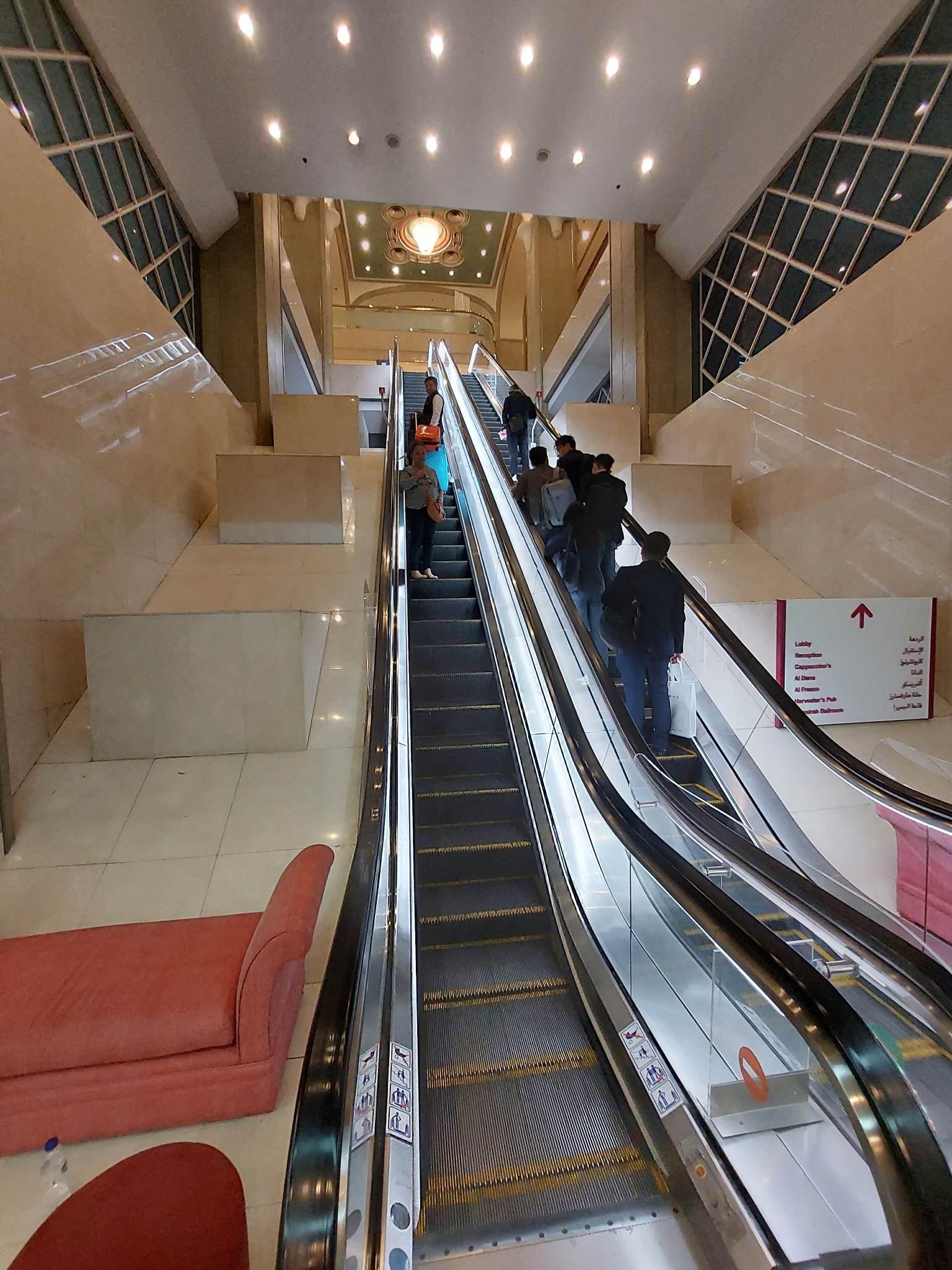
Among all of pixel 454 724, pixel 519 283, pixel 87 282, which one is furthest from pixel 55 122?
pixel 519 283

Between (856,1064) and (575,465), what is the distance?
205 inches

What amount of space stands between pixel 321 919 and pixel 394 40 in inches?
337

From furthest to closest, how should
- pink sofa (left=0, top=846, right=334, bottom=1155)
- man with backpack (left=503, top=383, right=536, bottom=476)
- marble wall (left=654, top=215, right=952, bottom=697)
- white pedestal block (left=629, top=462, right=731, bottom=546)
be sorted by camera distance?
man with backpack (left=503, top=383, right=536, bottom=476) → white pedestal block (left=629, top=462, right=731, bottom=546) → marble wall (left=654, top=215, right=952, bottom=697) → pink sofa (left=0, top=846, right=334, bottom=1155)

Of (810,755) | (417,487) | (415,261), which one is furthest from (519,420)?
(415,261)

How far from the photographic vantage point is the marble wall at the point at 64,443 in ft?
12.4

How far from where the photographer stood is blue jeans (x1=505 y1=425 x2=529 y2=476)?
827 cm

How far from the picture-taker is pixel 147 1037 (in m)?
1.76

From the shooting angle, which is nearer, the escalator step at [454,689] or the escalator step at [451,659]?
the escalator step at [454,689]

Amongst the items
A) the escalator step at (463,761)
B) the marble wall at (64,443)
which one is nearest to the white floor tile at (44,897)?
the marble wall at (64,443)

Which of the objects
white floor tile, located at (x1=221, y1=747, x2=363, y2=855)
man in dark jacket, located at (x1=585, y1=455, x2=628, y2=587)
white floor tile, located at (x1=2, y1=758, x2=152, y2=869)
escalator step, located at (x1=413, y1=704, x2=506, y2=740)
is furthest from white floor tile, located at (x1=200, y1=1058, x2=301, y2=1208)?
man in dark jacket, located at (x1=585, y1=455, x2=628, y2=587)

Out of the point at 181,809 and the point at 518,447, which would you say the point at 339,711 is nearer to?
the point at 181,809

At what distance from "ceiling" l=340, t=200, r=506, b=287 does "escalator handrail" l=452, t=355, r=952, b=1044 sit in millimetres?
17523

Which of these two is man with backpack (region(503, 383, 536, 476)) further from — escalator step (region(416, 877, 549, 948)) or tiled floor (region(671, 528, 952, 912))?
escalator step (region(416, 877, 549, 948))

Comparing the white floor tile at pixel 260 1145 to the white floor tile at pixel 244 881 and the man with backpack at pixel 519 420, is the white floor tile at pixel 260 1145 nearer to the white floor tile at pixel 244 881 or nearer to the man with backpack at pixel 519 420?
the white floor tile at pixel 244 881
